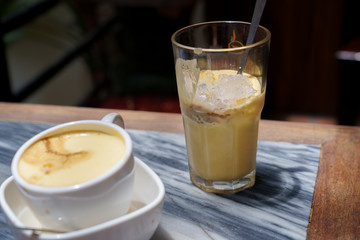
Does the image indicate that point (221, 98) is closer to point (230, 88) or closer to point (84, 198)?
point (230, 88)

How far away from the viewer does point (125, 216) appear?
58 cm

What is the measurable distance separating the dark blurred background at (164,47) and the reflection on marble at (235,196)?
40.6 inches

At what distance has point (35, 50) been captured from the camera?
2.66m

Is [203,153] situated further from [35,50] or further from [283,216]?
[35,50]

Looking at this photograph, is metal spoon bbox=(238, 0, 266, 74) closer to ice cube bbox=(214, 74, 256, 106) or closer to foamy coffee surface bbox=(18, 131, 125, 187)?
ice cube bbox=(214, 74, 256, 106)

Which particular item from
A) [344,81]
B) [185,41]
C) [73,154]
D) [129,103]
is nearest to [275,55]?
[344,81]

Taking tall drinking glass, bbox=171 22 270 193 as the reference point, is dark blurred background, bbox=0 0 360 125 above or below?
below

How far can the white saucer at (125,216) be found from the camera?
0.56 meters

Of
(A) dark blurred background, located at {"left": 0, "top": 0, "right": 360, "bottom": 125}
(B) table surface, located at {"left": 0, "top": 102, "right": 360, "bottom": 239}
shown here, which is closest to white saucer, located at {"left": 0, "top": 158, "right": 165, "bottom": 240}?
(B) table surface, located at {"left": 0, "top": 102, "right": 360, "bottom": 239}

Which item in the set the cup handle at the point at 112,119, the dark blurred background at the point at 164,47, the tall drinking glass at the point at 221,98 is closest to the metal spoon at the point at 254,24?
the tall drinking glass at the point at 221,98

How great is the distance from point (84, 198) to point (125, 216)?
0.06 metres

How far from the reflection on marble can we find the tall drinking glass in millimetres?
37

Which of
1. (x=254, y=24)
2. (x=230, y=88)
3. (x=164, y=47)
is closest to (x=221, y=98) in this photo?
(x=230, y=88)

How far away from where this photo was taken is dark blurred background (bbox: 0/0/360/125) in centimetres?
217
